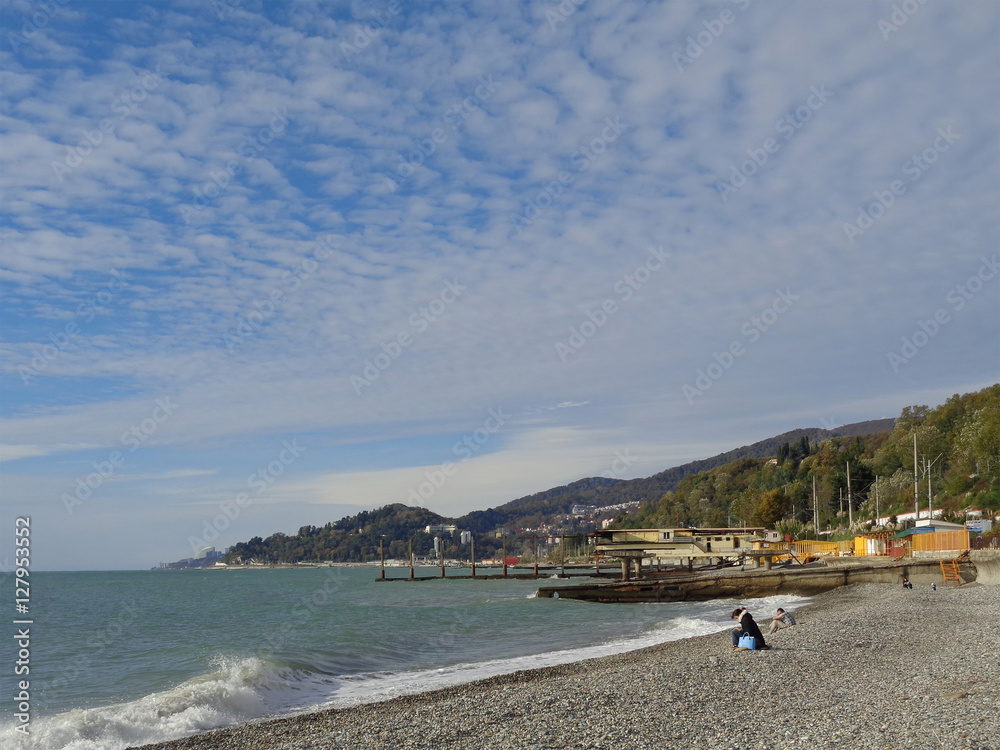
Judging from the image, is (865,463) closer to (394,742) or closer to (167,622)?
(167,622)

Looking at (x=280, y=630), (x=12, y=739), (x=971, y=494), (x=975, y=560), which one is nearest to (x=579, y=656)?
(x=12, y=739)

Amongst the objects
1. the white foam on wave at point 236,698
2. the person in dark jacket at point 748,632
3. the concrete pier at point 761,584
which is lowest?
the concrete pier at point 761,584

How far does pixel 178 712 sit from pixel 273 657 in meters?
7.31

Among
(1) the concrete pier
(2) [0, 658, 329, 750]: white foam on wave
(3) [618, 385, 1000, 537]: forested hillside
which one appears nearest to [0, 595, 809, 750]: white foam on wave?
(2) [0, 658, 329, 750]: white foam on wave

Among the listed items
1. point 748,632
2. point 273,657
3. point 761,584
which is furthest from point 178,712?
point 761,584

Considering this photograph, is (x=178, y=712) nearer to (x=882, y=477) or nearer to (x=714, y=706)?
(x=714, y=706)

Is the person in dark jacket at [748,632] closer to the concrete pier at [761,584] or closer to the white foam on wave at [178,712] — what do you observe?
the white foam on wave at [178,712]

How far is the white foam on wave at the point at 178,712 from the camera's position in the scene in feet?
44.6

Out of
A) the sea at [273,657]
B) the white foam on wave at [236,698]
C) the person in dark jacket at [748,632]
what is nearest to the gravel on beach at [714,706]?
the person in dark jacket at [748,632]

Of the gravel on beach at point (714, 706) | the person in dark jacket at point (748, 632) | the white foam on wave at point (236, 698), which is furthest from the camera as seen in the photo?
the person in dark jacket at point (748, 632)

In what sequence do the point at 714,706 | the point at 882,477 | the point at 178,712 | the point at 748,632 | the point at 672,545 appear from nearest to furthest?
1. the point at 714,706
2. the point at 178,712
3. the point at 748,632
4. the point at 672,545
5. the point at 882,477

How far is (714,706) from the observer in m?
11.9

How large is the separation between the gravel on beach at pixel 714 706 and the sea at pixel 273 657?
6.56 ft

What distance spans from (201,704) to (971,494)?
7853 centimetres
